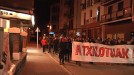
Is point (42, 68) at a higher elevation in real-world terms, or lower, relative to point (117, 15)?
lower

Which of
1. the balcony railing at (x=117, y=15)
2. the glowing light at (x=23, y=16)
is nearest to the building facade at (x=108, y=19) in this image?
the balcony railing at (x=117, y=15)

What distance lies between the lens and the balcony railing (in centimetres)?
3731

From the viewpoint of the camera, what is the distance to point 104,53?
19.3 metres

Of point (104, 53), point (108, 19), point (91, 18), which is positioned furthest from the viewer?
point (91, 18)

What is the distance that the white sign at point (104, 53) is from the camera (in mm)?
19062

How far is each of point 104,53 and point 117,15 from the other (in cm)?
2224

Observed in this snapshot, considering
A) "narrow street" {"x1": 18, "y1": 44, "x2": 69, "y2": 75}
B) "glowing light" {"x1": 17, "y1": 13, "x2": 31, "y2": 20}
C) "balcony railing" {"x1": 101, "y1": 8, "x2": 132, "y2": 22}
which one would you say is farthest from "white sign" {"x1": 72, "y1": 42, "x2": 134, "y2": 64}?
"balcony railing" {"x1": 101, "y1": 8, "x2": 132, "y2": 22}

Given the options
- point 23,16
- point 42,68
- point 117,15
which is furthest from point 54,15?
point 42,68

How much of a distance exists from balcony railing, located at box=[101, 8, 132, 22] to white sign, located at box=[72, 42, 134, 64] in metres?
18.0

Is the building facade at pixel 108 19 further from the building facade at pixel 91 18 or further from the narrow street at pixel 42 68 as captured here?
the narrow street at pixel 42 68

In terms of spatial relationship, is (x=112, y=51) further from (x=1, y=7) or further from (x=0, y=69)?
(x=0, y=69)

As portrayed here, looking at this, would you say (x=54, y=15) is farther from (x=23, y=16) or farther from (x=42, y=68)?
(x=42, y=68)

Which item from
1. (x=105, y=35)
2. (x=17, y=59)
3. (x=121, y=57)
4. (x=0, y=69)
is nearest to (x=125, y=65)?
(x=121, y=57)

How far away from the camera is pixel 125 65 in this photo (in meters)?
21.0
